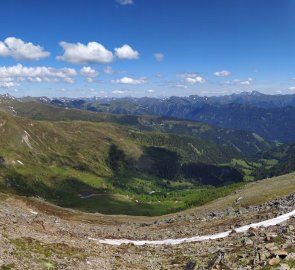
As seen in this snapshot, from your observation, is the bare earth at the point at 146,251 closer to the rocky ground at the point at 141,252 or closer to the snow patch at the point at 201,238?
the rocky ground at the point at 141,252

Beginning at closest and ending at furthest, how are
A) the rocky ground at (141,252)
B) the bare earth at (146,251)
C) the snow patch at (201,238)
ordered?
1. the rocky ground at (141,252)
2. the bare earth at (146,251)
3. the snow patch at (201,238)

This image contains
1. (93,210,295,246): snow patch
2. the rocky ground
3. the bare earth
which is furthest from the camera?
(93,210,295,246): snow patch

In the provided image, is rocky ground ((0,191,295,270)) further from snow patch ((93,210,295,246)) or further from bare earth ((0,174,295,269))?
snow patch ((93,210,295,246))

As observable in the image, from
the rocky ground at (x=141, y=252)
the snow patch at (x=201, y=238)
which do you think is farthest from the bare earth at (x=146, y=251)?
the snow patch at (x=201, y=238)

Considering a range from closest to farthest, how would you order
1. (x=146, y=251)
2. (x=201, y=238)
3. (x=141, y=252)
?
(x=141, y=252) → (x=146, y=251) → (x=201, y=238)

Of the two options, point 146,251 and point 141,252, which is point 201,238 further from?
point 141,252

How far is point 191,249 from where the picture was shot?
159ft

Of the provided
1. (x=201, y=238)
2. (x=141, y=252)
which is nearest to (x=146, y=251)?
(x=141, y=252)

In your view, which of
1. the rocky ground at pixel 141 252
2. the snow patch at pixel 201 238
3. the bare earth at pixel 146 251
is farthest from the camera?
the snow patch at pixel 201 238

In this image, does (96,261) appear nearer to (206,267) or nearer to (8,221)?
(206,267)

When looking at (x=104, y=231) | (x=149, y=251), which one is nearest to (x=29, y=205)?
(x=104, y=231)

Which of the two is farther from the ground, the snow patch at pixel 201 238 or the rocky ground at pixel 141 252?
the rocky ground at pixel 141 252

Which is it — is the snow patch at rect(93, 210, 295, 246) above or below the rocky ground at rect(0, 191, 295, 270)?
below

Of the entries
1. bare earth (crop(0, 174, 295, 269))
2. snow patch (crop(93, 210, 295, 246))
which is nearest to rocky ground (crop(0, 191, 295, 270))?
bare earth (crop(0, 174, 295, 269))
